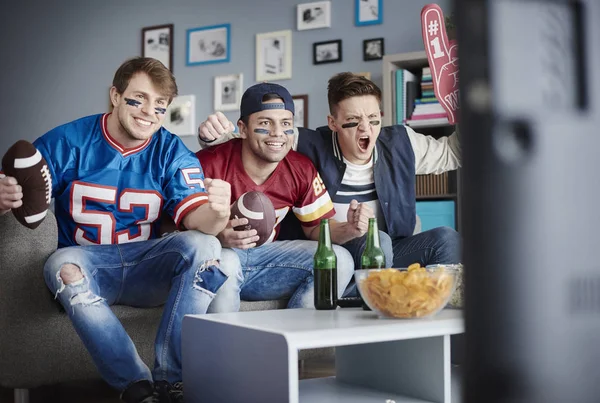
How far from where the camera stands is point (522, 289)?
0.18 meters

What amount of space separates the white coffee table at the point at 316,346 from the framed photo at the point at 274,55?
2844mm

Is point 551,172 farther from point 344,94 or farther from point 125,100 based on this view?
point 344,94

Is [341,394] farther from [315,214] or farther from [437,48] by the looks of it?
[437,48]

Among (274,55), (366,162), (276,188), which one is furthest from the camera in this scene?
(274,55)

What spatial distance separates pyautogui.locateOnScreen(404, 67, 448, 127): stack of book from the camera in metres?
3.63

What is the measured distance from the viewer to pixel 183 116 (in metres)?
4.59

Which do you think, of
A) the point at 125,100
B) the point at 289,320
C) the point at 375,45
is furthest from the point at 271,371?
the point at 375,45

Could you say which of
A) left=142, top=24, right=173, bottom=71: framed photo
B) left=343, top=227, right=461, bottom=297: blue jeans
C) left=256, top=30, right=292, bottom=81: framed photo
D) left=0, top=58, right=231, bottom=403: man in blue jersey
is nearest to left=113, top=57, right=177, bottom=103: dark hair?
left=0, top=58, right=231, bottom=403: man in blue jersey

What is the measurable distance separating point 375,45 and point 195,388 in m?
2.91

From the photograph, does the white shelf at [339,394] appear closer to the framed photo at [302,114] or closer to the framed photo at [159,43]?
the framed photo at [302,114]

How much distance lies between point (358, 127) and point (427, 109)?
1297 mm

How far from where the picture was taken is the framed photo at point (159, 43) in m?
4.64

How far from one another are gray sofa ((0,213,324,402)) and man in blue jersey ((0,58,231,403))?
0.08 metres

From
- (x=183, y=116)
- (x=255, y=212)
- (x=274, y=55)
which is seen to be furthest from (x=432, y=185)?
(x=255, y=212)
